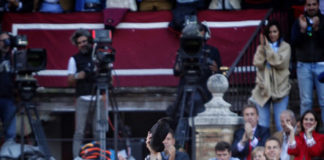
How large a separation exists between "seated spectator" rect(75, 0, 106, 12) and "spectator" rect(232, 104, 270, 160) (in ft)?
12.9

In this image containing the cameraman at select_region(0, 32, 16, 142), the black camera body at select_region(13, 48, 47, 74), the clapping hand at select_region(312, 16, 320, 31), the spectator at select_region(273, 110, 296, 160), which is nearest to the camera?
the spectator at select_region(273, 110, 296, 160)

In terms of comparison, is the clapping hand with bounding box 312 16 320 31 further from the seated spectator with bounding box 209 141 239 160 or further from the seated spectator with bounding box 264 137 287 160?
the seated spectator with bounding box 209 141 239 160

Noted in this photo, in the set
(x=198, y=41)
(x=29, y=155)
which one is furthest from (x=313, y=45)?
(x=29, y=155)

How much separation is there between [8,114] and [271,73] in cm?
360

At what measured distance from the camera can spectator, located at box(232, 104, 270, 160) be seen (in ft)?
40.6

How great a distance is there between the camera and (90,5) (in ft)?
52.1

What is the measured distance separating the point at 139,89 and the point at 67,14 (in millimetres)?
1576

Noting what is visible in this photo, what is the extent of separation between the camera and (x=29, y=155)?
12.9m

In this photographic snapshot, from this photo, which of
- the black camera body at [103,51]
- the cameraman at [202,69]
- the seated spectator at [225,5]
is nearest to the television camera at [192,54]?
the cameraman at [202,69]

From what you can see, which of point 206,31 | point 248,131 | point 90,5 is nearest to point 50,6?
point 90,5

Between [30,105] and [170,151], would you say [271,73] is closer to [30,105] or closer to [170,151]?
[30,105]

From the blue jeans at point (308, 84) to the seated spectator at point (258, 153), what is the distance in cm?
198

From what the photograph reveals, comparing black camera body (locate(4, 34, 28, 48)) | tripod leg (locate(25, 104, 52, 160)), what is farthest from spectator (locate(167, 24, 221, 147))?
black camera body (locate(4, 34, 28, 48))

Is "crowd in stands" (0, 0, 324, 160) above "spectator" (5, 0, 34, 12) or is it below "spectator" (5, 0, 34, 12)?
below
